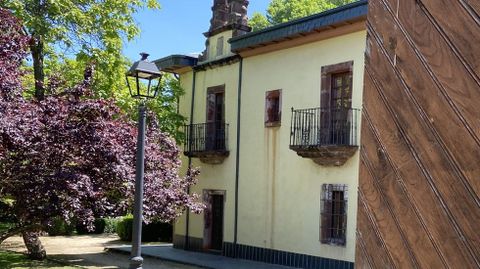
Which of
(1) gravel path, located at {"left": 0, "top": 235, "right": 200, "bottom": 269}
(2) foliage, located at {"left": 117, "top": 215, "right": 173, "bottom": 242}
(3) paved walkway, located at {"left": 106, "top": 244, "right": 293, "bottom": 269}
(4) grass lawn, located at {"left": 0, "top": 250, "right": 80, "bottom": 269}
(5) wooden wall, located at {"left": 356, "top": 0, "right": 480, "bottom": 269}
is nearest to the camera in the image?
(5) wooden wall, located at {"left": 356, "top": 0, "right": 480, "bottom": 269}

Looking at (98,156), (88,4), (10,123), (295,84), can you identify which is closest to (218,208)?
(295,84)

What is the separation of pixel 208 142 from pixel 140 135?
36.9ft

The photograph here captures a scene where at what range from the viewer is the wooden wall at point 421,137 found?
1.28m

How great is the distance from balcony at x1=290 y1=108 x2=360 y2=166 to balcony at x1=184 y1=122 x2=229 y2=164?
3491 mm

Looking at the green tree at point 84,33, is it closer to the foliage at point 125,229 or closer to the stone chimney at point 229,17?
the stone chimney at point 229,17

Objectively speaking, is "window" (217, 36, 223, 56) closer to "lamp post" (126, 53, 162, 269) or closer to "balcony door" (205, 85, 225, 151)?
"balcony door" (205, 85, 225, 151)

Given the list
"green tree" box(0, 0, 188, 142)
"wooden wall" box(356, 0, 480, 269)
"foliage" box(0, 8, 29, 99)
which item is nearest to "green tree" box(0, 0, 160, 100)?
"green tree" box(0, 0, 188, 142)

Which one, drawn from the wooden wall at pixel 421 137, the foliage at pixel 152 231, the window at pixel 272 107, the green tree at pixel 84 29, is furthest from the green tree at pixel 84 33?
the wooden wall at pixel 421 137

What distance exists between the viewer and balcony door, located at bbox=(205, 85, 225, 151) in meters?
18.3

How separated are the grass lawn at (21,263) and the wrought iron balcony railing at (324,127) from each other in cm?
715

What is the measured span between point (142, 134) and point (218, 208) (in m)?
11.4

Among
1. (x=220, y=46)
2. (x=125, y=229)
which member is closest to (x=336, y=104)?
(x=220, y=46)

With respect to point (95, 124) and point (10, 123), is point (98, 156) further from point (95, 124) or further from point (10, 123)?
point (10, 123)

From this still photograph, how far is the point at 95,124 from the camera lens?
9.91 meters
